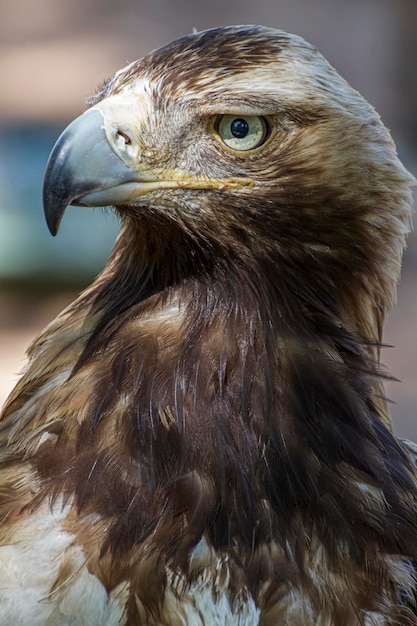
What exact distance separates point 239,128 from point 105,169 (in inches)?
10.9

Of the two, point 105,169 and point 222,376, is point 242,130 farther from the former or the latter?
point 222,376

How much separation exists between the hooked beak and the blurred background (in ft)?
10.7

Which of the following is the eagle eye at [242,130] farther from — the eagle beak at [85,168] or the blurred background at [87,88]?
the blurred background at [87,88]

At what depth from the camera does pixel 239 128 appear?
217 cm

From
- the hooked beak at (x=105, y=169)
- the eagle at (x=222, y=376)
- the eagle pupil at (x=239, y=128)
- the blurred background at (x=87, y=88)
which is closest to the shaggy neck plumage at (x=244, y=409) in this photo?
the eagle at (x=222, y=376)

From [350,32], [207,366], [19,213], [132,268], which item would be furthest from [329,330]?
[350,32]

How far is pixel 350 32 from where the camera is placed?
29.2ft

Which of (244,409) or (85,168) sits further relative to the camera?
(244,409)

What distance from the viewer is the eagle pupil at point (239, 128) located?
217cm

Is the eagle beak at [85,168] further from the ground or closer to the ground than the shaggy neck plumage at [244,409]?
further from the ground

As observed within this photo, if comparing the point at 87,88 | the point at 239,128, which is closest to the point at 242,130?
the point at 239,128

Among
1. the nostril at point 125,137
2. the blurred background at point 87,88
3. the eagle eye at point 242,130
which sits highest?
the nostril at point 125,137

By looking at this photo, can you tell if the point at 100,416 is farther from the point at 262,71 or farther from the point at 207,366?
the point at 262,71

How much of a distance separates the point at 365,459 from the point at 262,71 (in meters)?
0.81
